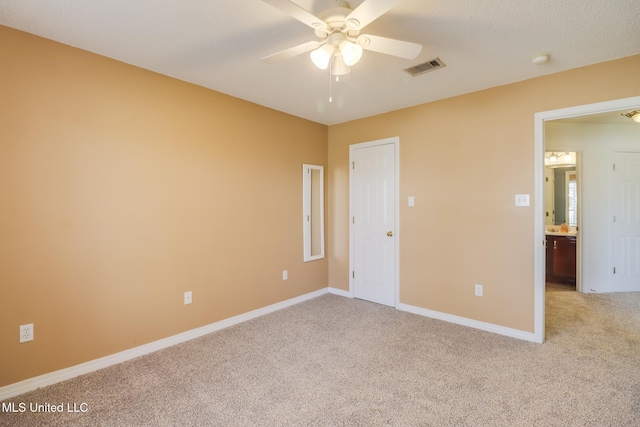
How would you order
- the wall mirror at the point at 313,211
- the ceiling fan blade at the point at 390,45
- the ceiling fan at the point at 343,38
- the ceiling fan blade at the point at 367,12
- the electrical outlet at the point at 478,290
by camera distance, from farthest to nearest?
the wall mirror at the point at 313,211, the electrical outlet at the point at 478,290, the ceiling fan blade at the point at 390,45, the ceiling fan at the point at 343,38, the ceiling fan blade at the point at 367,12

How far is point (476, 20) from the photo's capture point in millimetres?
1929

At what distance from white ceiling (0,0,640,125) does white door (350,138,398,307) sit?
1106 mm

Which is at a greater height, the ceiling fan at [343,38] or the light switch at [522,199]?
the ceiling fan at [343,38]

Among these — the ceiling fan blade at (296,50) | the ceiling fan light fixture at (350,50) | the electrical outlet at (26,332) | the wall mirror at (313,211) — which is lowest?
the electrical outlet at (26,332)

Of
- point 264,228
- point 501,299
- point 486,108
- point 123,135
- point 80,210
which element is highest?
point 486,108

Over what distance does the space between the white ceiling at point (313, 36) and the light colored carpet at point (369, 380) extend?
2.44 meters

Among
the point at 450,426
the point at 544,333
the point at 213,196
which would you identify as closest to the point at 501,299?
the point at 544,333

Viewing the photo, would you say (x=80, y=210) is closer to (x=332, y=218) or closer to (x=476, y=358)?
(x=332, y=218)

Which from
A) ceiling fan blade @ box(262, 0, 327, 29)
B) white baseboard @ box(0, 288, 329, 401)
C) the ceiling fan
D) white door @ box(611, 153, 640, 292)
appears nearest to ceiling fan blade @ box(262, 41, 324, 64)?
the ceiling fan

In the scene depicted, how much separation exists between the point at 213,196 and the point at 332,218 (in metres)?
1.84

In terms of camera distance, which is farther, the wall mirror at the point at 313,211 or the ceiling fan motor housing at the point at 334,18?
the wall mirror at the point at 313,211

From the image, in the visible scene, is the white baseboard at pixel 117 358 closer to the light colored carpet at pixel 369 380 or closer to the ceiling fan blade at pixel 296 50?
the light colored carpet at pixel 369 380

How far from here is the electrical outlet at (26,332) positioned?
6.85 ft

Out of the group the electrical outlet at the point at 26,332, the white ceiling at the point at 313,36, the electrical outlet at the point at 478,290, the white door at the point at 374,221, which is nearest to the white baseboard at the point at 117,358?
the electrical outlet at the point at 26,332
